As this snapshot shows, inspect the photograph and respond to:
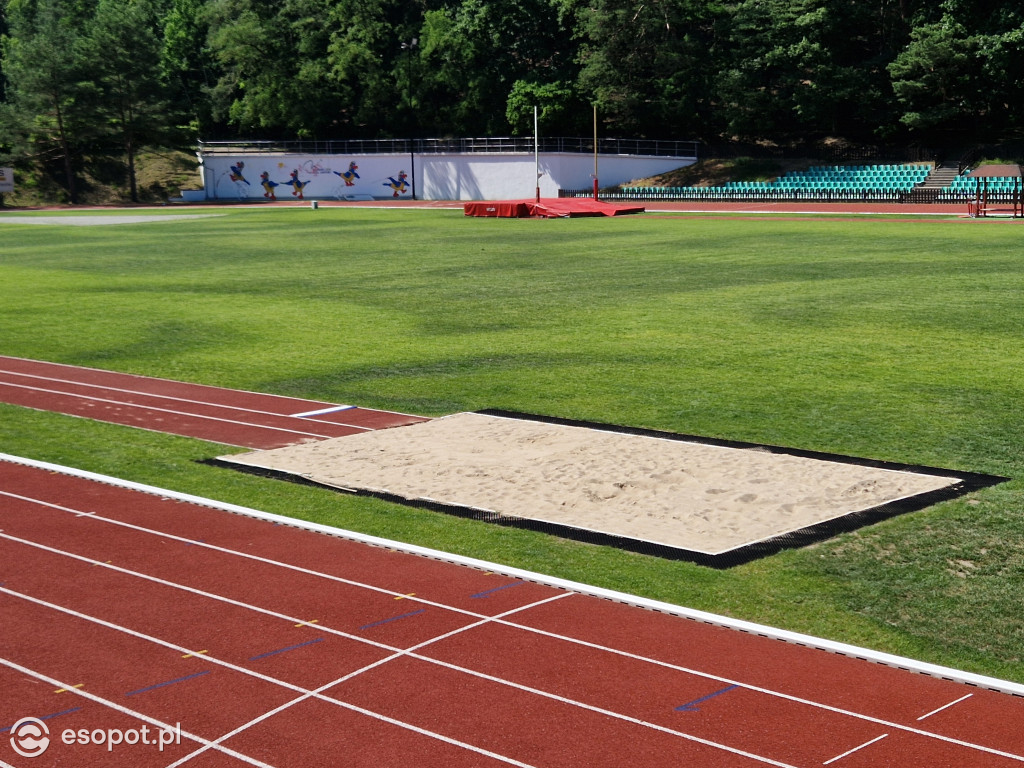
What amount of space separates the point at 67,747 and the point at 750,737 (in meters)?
3.01

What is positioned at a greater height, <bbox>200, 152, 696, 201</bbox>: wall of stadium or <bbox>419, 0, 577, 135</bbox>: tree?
<bbox>419, 0, 577, 135</bbox>: tree

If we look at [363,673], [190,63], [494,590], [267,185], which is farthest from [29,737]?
[190,63]

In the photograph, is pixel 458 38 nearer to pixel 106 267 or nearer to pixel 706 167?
pixel 706 167

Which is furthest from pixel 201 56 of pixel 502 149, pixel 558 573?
pixel 558 573

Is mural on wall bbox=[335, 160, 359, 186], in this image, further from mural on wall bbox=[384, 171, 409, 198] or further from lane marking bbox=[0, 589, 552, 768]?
lane marking bbox=[0, 589, 552, 768]

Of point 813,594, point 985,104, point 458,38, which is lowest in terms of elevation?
point 813,594

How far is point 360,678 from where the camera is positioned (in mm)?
5785

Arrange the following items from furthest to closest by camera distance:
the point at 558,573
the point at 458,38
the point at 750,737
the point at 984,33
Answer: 1. the point at 458,38
2. the point at 984,33
3. the point at 558,573
4. the point at 750,737

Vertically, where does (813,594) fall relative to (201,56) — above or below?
below

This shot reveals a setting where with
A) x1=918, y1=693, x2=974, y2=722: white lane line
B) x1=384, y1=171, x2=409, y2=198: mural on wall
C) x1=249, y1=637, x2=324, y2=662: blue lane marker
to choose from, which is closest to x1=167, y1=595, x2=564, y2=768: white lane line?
x1=249, y1=637, x2=324, y2=662: blue lane marker

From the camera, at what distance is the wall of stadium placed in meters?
75.7

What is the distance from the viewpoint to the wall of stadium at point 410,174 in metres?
75.7

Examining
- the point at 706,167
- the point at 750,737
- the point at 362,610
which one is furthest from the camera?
the point at 706,167

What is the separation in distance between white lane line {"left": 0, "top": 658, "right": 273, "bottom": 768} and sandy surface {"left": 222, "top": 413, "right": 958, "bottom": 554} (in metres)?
3.58
